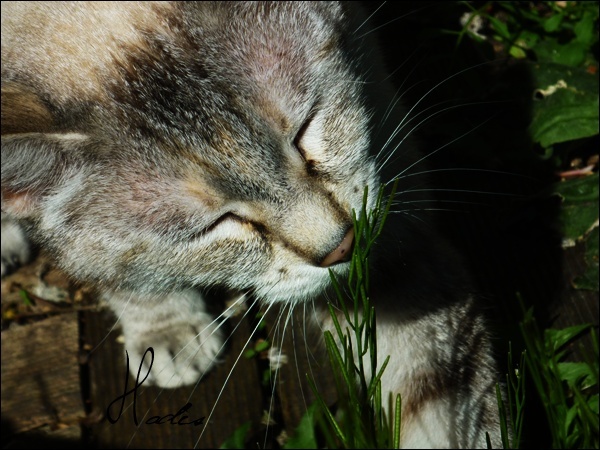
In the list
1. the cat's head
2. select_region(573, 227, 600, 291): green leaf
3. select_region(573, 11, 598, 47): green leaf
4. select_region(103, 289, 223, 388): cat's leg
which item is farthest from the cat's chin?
select_region(573, 11, 598, 47): green leaf

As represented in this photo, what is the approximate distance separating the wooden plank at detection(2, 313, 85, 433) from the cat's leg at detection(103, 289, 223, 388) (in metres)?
0.20

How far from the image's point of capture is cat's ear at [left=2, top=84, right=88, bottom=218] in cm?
126

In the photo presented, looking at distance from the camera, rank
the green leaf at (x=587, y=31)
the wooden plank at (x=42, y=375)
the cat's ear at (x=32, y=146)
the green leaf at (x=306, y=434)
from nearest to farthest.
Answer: the cat's ear at (x=32, y=146), the green leaf at (x=306, y=434), the wooden plank at (x=42, y=375), the green leaf at (x=587, y=31)

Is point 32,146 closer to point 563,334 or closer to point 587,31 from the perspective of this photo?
point 563,334

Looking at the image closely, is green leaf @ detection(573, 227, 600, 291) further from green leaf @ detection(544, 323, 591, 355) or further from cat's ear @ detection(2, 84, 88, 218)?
cat's ear @ detection(2, 84, 88, 218)

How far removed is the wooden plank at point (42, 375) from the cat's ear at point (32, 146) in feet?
2.89

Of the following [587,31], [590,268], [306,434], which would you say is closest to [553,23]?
[587,31]

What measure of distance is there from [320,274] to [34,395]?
1.14 m

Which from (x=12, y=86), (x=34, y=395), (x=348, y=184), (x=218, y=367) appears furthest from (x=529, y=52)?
(x=34, y=395)

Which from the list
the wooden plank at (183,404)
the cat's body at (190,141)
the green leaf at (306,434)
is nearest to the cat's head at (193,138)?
the cat's body at (190,141)

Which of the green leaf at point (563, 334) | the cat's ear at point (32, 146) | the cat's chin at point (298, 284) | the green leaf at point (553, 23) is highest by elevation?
the green leaf at point (553, 23)

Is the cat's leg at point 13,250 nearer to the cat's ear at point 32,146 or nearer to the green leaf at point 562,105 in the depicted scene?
the cat's ear at point 32,146

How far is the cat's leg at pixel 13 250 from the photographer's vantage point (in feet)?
7.49

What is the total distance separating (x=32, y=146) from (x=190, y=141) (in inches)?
10.8
